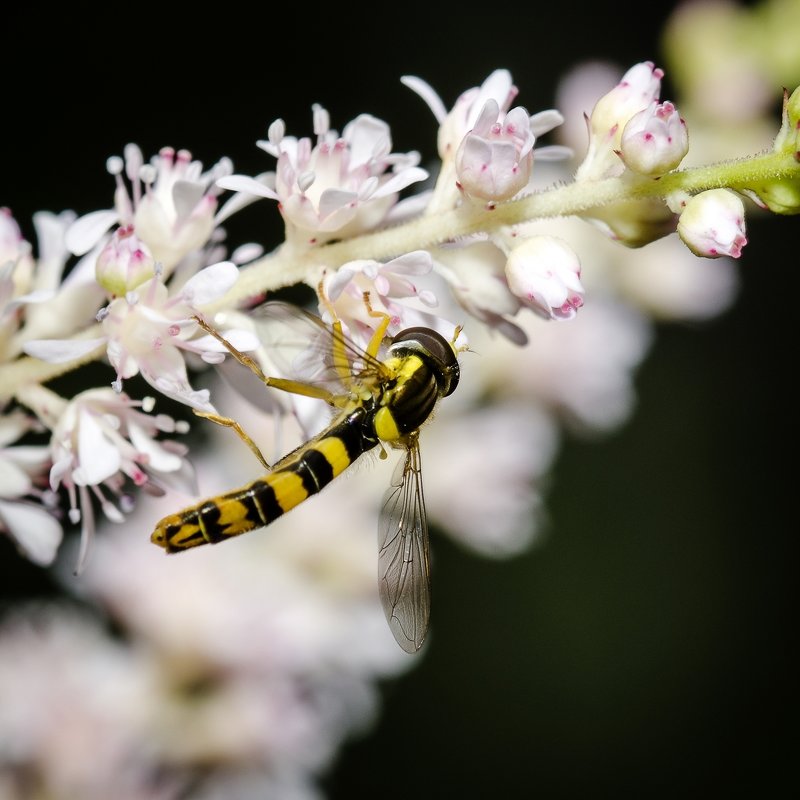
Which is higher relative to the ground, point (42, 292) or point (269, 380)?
point (42, 292)

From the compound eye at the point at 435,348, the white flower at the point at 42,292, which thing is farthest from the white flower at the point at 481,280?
the white flower at the point at 42,292

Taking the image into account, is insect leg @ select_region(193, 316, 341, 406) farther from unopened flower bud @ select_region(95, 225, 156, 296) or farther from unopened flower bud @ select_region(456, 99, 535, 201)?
unopened flower bud @ select_region(456, 99, 535, 201)

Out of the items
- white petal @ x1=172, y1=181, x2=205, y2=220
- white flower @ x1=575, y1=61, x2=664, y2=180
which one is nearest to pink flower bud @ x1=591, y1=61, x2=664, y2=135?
white flower @ x1=575, y1=61, x2=664, y2=180

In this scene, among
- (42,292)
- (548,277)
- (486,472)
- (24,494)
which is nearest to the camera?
(548,277)

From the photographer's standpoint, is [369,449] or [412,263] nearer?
[412,263]

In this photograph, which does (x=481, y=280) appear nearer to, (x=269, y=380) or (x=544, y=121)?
(x=544, y=121)

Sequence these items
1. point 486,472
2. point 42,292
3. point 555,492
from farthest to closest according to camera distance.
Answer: point 555,492 → point 486,472 → point 42,292

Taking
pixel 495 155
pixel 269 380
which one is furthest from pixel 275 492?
pixel 495 155
